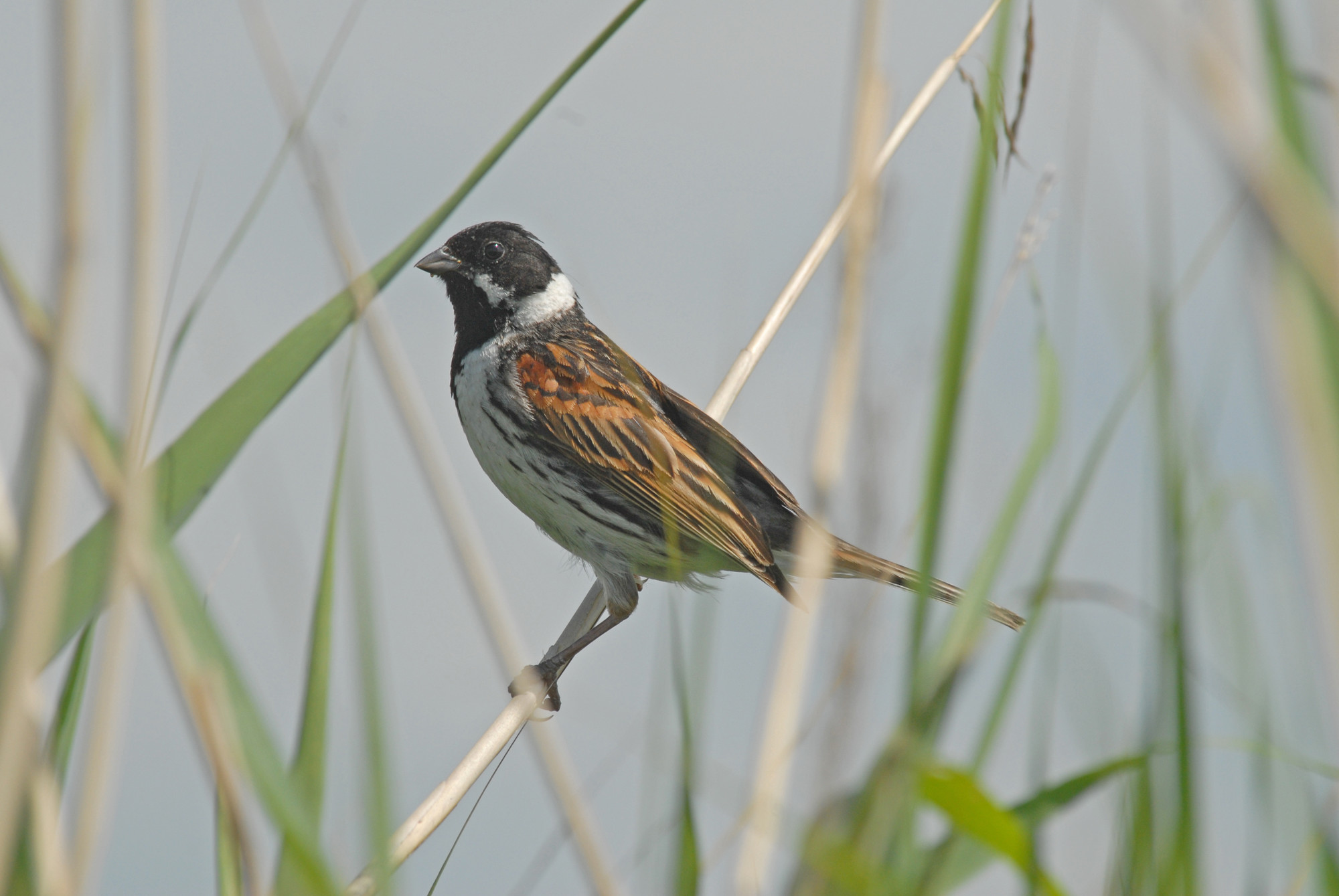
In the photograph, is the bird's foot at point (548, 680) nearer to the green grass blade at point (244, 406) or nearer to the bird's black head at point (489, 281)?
the bird's black head at point (489, 281)

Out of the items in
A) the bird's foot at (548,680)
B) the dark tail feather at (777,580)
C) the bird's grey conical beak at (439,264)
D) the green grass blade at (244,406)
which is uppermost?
the bird's grey conical beak at (439,264)

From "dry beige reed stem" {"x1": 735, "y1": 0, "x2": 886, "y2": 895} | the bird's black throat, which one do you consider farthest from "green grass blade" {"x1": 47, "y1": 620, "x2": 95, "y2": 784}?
the bird's black throat

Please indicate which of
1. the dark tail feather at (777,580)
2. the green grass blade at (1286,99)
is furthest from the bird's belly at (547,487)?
the green grass blade at (1286,99)

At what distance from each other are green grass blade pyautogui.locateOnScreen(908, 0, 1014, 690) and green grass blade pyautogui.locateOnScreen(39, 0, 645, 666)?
0.65 m

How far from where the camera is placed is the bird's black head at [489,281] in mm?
5000

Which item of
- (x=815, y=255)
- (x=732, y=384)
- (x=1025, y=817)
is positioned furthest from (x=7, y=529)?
(x=732, y=384)

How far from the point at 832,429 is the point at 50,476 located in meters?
1.02

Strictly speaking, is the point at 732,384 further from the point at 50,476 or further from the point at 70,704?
the point at 50,476

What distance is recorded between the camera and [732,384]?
12.9 feet

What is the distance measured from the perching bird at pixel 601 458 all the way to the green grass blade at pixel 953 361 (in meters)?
2.64

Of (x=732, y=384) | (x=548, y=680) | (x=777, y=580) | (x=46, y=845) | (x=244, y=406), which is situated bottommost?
(x=46, y=845)

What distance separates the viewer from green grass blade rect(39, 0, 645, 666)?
1.63 m

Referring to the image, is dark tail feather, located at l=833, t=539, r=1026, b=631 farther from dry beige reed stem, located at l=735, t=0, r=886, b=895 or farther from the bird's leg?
dry beige reed stem, located at l=735, t=0, r=886, b=895

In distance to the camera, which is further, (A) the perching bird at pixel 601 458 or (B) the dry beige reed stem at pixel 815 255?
(A) the perching bird at pixel 601 458
